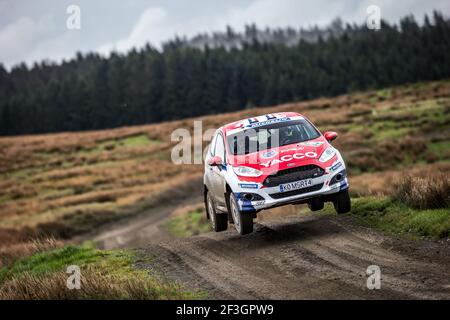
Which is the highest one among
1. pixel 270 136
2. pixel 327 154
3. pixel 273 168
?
Result: pixel 270 136

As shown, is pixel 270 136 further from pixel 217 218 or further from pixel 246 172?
pixel 217 218

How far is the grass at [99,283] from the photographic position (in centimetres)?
791

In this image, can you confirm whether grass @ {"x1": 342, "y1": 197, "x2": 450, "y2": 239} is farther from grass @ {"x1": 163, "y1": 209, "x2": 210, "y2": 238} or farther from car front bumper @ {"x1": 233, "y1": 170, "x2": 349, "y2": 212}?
grass @ {"x1": 163, "y1": 209, "x2": 210, "y2": 238}

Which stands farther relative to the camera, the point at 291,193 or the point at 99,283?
the point at 291,193

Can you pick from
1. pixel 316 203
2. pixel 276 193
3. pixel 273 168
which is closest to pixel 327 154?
pixel 316 203

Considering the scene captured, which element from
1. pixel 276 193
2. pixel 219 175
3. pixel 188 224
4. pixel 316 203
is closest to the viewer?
pixel 276 193

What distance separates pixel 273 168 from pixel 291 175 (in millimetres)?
341

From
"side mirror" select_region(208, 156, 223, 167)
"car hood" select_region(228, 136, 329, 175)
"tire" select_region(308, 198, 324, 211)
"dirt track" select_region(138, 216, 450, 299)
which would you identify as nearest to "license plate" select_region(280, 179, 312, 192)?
"car hood" select_region(228, 136, 329, 175)

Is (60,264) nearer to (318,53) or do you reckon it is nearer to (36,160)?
(36,160)

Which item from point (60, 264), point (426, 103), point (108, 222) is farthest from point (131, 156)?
point (60, 264)

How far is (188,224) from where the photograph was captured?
24.9 metres

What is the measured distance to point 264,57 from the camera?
143625mm

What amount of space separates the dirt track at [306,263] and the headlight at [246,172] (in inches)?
51.0

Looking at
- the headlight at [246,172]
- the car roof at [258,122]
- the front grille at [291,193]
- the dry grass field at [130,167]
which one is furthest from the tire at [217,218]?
the dry grass field at [130,167]
